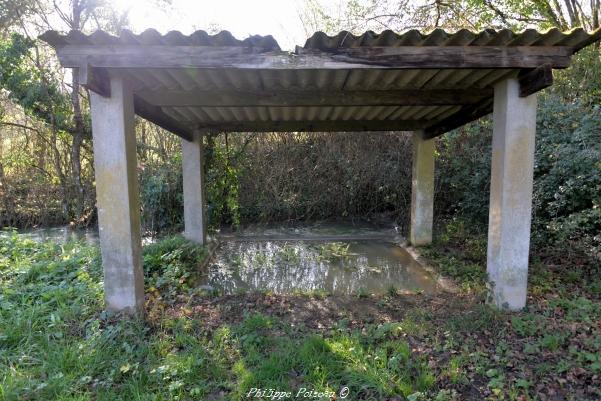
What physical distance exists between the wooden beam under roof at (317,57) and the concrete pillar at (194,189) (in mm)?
3772

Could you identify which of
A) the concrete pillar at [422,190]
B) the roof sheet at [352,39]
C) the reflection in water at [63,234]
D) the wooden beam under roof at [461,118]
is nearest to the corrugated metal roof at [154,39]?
the roof sheet at [352,39]

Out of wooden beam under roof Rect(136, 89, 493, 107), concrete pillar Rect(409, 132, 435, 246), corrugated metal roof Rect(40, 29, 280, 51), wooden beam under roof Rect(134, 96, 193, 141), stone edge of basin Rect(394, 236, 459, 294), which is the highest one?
corrugated metal roof Rect(40, 29, 280, 51)

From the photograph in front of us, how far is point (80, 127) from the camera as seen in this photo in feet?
34.6

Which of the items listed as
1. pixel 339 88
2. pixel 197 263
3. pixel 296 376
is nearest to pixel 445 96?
pixel 339 88

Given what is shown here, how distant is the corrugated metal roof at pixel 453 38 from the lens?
3057 millimetres

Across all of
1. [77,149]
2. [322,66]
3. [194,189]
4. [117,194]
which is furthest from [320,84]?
[77,149]

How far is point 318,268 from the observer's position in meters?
6.27

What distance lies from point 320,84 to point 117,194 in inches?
102

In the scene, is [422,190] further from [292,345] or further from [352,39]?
[292,345]

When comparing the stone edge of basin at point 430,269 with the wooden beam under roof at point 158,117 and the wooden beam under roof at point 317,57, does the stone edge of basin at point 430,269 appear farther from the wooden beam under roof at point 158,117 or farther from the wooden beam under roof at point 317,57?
the wooden beam under roof at point 158,117

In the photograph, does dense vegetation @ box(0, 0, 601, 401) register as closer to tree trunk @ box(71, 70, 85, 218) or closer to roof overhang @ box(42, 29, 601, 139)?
tree trunk @ box(71, 70, 85, 218)

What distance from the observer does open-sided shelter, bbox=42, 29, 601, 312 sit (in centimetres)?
309

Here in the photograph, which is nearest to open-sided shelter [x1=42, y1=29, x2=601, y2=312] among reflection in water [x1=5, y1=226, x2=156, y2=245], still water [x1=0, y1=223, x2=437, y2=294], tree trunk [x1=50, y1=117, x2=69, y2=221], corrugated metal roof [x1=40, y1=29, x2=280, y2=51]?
corrugated metal roof [x1=40, y1=29, x2=280, y2=51]

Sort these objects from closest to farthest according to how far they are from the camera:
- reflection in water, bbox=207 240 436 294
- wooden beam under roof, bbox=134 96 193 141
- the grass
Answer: the grass
wooden beam under roof, bbox=134 96 193 141
reflection in water, bbox=207 240 436 294
